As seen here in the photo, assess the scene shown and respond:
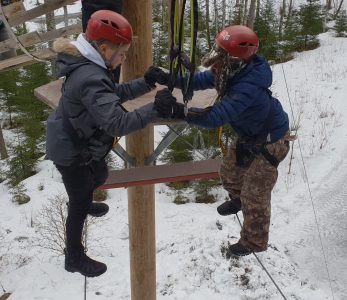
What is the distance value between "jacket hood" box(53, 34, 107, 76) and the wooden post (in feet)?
3.11

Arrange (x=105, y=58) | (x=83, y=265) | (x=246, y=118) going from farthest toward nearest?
(x=83, y=265) → (x=246, y=118) → (x=105, y=58)

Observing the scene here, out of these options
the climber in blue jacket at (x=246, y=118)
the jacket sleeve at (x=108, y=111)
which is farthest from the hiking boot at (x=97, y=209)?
the jacket sleeve at (x=108, y=111)

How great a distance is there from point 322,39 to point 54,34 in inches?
649

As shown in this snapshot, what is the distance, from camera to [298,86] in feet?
47.6

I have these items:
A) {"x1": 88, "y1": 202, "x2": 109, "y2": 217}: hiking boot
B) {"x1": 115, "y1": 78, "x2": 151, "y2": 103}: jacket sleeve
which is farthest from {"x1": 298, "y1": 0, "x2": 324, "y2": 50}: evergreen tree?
{"x1": 115, "y1": 78, "x2": 151, "y2": 103}: jacket sleeve

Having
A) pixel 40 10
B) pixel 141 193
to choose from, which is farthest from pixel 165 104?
pixel 40 10

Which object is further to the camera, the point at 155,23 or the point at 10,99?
the point at 155,23

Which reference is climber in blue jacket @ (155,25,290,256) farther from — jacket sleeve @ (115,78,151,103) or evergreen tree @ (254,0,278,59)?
evergreen tree @ (254,0,278,59)

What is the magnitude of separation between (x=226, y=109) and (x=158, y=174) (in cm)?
111

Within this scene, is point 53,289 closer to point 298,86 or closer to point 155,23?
point 298,86

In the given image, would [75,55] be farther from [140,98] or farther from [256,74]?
[256,74]

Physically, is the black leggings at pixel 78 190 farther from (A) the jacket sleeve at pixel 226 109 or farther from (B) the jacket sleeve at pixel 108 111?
(A) the jacket sleeve at pixel 226 109

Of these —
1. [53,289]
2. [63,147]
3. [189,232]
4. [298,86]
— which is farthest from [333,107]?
[63,147]

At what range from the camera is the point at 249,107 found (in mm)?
2955
